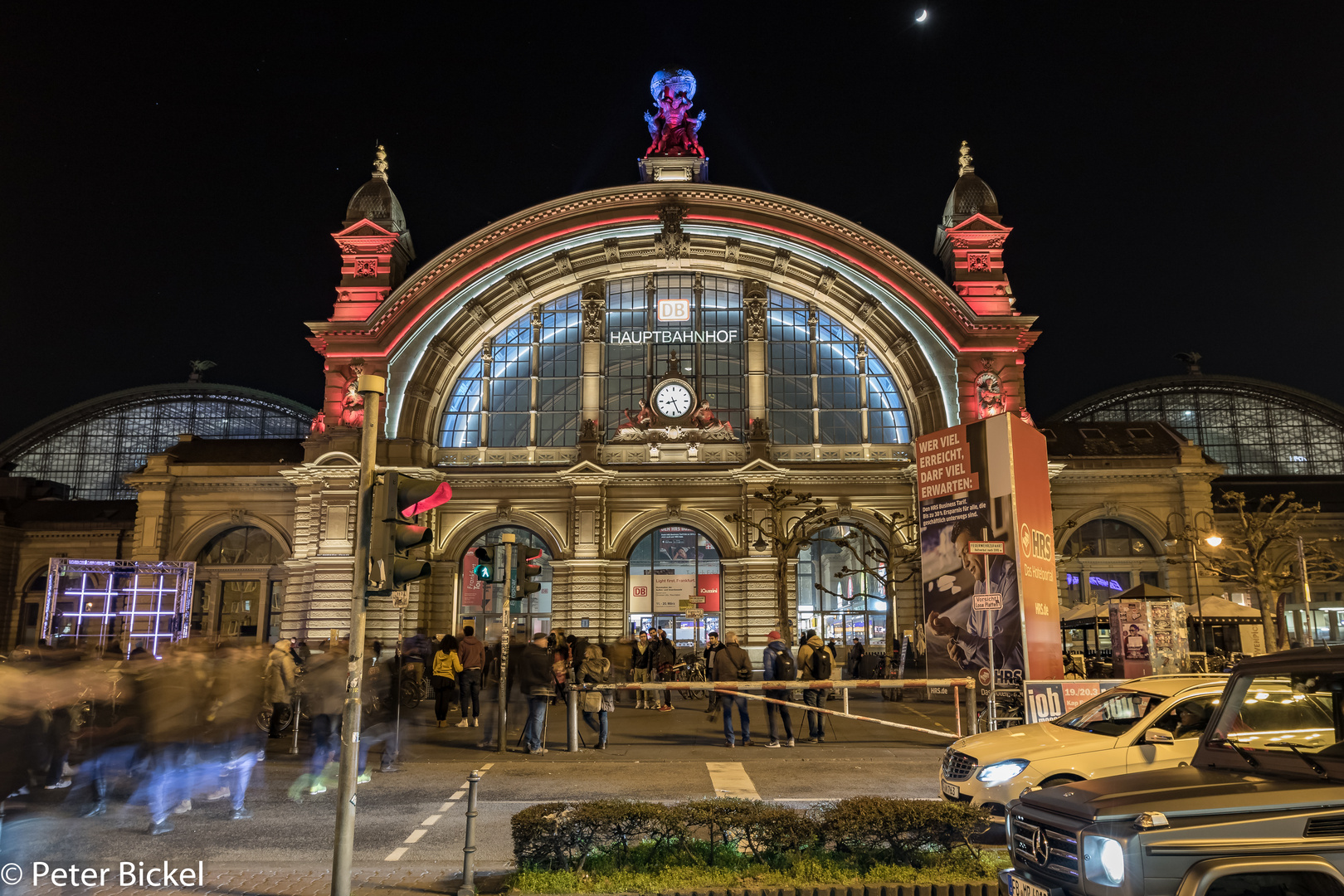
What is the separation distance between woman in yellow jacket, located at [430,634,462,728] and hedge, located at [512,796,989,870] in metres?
12.5

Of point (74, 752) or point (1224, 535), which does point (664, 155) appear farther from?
point (74, 752)

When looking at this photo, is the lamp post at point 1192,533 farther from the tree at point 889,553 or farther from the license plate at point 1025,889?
the license plate at point 1025,889

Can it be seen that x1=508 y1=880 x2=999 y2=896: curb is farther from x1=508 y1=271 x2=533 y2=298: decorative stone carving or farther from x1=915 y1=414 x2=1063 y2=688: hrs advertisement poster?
x1=508 y1=271 x2=533 y2=298: decorative stone carving

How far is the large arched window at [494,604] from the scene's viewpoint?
37.3 metres

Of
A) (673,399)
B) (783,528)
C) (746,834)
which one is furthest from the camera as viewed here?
(673,399)

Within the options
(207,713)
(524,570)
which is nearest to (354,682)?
(207,713)

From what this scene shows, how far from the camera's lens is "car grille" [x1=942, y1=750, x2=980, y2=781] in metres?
11.2

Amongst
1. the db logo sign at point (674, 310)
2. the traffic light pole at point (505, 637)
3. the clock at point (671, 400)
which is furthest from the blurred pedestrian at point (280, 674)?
the db logo sign at point (674, 310)

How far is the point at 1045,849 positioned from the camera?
20.5 ft

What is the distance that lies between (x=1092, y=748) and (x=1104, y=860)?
5685 mm

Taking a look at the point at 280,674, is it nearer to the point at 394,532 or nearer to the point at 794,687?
the point at 794,687

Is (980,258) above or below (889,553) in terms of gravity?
above

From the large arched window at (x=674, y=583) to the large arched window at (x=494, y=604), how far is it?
3245 millimetres

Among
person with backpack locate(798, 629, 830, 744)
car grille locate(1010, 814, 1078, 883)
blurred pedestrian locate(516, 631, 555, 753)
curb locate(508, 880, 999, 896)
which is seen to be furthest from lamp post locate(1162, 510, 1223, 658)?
car grille locate(1010, 814, 1078, 883)
